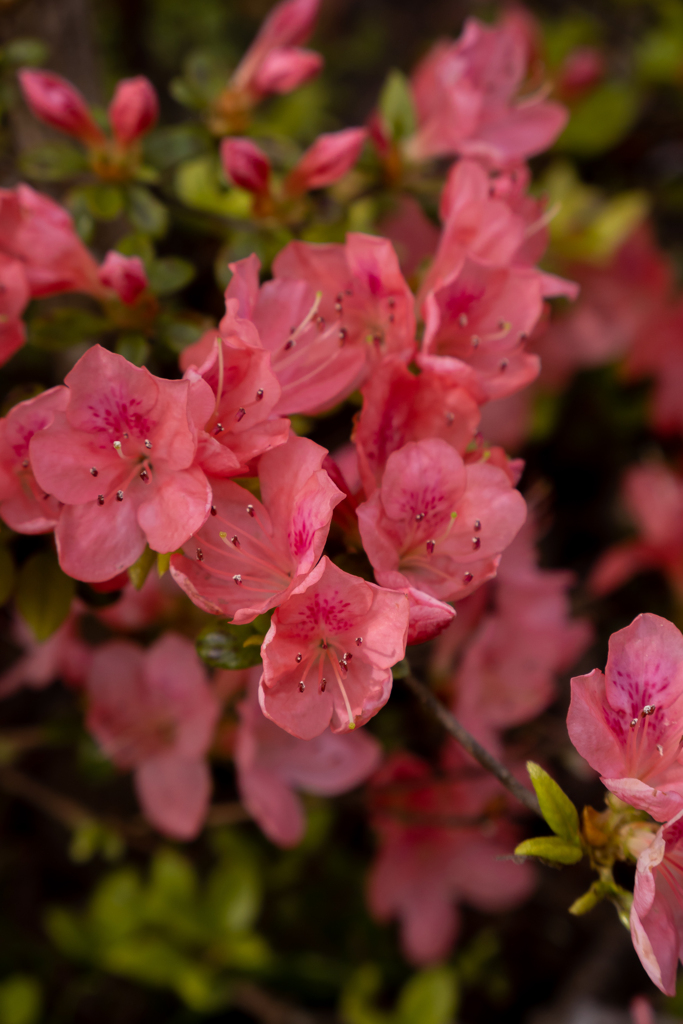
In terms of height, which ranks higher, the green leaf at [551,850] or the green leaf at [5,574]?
the green leaf at [5,574]

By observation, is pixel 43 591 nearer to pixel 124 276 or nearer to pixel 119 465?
pixel 119 465

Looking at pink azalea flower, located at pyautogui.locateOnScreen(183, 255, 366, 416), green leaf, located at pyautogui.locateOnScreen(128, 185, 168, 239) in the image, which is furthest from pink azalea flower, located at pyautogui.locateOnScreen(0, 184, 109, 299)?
pink azalea flower, located at pyautogui.locateOnScreen(183, 255, 366, 416)

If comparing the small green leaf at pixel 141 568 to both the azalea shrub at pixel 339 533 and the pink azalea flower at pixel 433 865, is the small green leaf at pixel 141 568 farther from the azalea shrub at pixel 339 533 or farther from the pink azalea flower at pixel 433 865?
the pink azalea flower at pixel 433 865

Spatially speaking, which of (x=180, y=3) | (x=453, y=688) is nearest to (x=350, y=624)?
(x=453, y=688)

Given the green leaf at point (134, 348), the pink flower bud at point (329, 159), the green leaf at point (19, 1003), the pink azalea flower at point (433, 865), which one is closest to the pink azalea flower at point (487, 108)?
the pink flower bud at point (329, 159)

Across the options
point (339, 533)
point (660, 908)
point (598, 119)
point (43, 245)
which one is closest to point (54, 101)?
point (43, 245)

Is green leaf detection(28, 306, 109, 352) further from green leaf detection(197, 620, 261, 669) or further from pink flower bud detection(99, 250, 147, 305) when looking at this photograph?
green leaf detection(197, 620, 261, 669)
